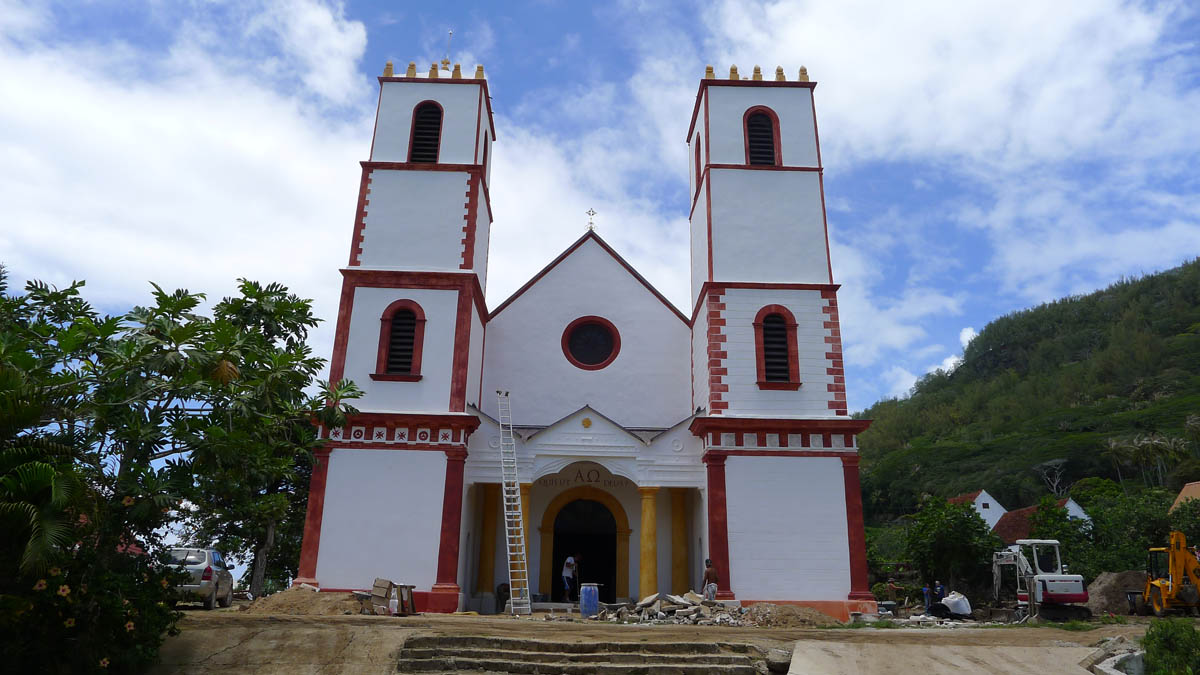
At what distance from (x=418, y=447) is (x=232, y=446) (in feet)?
25.9

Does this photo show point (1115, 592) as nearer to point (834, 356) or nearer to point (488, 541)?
point (834, 356)

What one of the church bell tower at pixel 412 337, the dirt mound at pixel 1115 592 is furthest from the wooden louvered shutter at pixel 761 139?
the dirt mound at pixel 1115 592

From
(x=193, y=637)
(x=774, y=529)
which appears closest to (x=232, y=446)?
(x=193, y=637)

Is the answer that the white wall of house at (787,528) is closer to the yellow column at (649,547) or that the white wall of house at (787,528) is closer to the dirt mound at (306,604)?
the yellow column at (649,547)

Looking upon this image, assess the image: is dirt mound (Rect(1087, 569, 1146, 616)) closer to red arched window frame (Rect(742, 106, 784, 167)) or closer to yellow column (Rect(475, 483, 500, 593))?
red arched window frame (Rect(742, 106, 784, 167))

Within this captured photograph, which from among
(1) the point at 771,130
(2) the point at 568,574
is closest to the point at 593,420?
(2) the point at 568,574

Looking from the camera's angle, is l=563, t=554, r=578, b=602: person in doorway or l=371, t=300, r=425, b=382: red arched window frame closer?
l=371, t=300, r=425, b=382: red arched window frame

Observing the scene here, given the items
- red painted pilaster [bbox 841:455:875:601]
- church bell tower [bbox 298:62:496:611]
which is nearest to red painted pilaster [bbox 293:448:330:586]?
church bell tower [bbox 298:62:496:611]

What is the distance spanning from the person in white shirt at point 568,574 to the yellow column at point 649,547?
1.47 meters

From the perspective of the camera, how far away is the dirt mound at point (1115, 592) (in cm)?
1973

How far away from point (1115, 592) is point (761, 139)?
13393 mm

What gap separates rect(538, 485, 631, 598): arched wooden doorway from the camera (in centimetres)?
1938

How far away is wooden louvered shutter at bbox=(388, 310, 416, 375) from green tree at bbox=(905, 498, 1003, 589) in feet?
47.5

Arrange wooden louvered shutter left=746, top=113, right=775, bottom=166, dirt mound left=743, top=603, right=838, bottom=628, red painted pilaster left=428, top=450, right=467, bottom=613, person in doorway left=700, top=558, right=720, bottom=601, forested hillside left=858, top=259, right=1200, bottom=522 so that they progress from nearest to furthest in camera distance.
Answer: dirt mound left=743, top=603, right=838, bottom=628 → person in doorway left=700, top=558, right=720, bottom=601 → red painted pilaster left=428, top=450, right=467, bottom=613 → wooden louvered shutter left=746, top=113, right=775, bottom=166 → forested hillside left=858, top=259, right=1200, bottom=522
